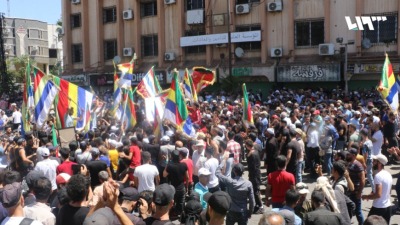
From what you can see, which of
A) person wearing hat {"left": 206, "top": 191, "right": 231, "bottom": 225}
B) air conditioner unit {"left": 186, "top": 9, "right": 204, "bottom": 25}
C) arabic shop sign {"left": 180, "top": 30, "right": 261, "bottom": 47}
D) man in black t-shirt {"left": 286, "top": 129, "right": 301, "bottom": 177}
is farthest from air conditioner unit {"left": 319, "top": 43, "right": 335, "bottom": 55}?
person wearing hat {"left": 206, "top": 191, "right": 231, "bottom": 225}

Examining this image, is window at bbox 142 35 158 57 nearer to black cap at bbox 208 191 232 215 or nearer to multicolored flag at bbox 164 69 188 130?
multicolored flag at bbox 164 69 188 130

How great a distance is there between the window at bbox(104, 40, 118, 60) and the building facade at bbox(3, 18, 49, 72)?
1476 inches

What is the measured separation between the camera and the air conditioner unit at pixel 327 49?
25.6 meters

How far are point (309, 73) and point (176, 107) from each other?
1560 cm

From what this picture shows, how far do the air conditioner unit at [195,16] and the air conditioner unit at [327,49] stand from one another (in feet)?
25.4

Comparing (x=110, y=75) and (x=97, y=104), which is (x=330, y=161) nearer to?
(x=97, y=104)

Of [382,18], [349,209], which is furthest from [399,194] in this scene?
[382,18]

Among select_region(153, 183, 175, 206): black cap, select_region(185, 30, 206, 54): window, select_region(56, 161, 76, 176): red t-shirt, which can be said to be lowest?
select_region(56, 161, 76, 176): red t-shirt

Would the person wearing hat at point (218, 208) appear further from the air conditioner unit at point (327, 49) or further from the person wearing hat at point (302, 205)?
the air conditioner unit at point (327, 49)

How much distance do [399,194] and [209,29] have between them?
23060 mm

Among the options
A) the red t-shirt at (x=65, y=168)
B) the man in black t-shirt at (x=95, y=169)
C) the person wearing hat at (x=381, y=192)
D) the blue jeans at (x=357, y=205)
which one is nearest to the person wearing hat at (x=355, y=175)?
the blue jeans at (x=357, y=205)

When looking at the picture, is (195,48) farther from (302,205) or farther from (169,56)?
(302,205)

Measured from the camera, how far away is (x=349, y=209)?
663 centimetres

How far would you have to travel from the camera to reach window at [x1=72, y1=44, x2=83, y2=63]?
36.6 meters
